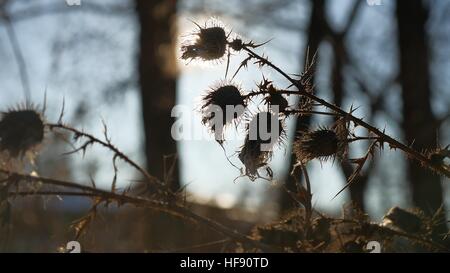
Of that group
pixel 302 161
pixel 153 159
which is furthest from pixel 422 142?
pixel 153 159

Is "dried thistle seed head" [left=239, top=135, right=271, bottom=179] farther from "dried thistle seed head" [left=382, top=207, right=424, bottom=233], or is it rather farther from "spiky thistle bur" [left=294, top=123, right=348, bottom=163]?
"dried thistle seed head" [left=382, top=207, right=424, bottom=233]

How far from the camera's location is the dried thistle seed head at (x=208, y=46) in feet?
7.27

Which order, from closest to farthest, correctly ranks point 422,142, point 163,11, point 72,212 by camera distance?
1. point 422,142
2. point 163,11
3. point 72,212

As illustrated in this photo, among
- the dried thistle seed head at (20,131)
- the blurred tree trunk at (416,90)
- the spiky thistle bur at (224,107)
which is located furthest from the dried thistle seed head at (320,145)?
the blurred tree trunk at (416,90)

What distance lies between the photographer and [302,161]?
2.24 meters

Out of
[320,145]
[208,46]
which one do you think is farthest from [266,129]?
[208,46]

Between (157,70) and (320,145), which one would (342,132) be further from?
(157,70)

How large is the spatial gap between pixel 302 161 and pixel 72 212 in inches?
393

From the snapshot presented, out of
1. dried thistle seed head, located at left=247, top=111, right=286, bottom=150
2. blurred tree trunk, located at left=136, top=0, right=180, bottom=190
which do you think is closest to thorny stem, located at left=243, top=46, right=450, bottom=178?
dried thistle seed head, located at left=247, top=111, right=286, bottom=150

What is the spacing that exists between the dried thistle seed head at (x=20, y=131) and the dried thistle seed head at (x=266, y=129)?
765 millimetres

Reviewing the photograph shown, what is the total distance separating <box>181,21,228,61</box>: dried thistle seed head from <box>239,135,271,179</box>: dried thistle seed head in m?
0.26

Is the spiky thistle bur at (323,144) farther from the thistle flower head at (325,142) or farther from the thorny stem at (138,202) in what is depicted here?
the thorny stem at (138,202)

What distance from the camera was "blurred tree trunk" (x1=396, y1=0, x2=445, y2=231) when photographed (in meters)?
5.22
